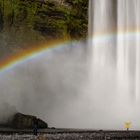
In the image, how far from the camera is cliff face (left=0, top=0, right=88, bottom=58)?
283ft

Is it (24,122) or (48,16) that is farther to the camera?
(48,16)

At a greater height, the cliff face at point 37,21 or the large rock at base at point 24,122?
the cliff face at point 37,21

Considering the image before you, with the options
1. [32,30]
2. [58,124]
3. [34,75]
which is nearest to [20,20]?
[32,30]

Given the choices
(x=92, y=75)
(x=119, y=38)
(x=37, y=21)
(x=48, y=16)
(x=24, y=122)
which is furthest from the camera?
(x=92, y=75)

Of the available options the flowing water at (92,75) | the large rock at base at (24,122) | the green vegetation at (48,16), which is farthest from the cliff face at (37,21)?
the large rock at base at (24,122)

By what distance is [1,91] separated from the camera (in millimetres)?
82375

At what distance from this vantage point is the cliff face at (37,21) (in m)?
86.2

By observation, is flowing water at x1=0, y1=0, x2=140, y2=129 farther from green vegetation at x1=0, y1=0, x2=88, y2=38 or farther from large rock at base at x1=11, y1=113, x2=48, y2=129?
large rock at base at x1=11, y1=113, x2=48, y2=129

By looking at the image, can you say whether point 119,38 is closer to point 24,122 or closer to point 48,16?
point 48,16

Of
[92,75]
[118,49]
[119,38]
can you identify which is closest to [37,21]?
[119,38]

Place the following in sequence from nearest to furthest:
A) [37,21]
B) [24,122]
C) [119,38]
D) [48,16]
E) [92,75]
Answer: [24,122], [37,21], [119,38], [48,16], [92,75]

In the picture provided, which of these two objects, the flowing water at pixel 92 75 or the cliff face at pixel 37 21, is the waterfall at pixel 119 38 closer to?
the flowing water at pixel 92 75

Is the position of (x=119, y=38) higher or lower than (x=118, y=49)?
higher

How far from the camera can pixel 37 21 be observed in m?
90.5
